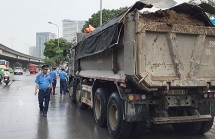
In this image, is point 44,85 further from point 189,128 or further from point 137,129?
point 189,128

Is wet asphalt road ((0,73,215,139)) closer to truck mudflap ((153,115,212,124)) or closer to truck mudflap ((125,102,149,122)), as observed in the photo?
truck mudflap ((153,115,212,124))

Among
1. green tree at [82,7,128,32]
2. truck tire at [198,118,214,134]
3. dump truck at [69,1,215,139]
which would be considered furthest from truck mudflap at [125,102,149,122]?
green tree at [82,7,128,32]

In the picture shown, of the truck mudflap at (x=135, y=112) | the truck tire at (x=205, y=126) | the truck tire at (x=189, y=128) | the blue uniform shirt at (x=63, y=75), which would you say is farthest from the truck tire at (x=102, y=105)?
the blue uniform shirt at (x=63, y=75)

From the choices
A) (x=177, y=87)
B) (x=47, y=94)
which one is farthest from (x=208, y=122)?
(x=47, y=94)

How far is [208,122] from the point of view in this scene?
628 centimetres

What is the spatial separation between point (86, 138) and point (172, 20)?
325 cm

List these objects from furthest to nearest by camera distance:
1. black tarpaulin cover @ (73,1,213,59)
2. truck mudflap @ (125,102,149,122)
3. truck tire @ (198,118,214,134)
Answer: truck tire @ (198,118,214,134) → black tarpaulin cover @ (73,1,213,59) → truck mudflap @ (125,102,149,122)

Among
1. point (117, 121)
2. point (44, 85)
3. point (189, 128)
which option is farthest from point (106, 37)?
point (44, 85)

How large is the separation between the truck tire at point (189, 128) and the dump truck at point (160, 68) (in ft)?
0.09

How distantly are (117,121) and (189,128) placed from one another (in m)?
1.97

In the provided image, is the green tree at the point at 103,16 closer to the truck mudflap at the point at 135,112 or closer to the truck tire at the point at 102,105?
the truck tire at the point at 102,105

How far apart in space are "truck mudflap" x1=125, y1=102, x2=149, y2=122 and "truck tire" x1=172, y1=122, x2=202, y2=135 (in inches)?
65.1

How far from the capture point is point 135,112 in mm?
5312

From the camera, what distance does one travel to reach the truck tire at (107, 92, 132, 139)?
18.3 feet
